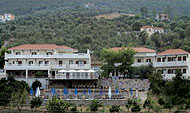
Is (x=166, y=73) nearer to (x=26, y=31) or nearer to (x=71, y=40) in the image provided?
(x=71, y=40)

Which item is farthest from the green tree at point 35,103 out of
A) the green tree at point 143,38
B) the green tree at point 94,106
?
the green tree at point 143,38

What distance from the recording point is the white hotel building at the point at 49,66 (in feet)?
140

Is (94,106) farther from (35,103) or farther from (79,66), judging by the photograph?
(79,66)

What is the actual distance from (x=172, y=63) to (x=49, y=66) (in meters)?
15.2

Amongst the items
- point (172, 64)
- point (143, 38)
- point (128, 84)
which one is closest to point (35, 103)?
point (128, 84)

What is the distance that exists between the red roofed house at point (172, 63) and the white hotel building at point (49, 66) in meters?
8.80

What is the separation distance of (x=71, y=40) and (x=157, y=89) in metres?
35.8

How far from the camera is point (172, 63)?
4462cm

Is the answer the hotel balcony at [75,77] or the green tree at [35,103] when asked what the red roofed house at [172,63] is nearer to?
the hotel balcony at [75,77]

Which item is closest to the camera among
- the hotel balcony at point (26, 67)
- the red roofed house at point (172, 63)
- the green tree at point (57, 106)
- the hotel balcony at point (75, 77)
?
the green tree at point (57, 106)

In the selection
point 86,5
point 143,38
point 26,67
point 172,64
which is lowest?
point 26,67

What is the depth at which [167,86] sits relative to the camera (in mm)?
34938

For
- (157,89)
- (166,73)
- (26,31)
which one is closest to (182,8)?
(26,31)

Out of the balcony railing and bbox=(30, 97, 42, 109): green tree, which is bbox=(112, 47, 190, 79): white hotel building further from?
bbox=(30, 97, 42, 109): green tree
